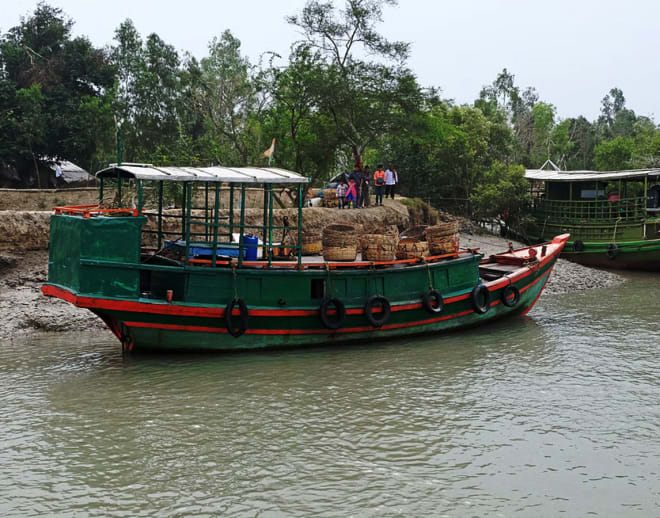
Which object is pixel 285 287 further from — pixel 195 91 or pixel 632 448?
pixel 195 91

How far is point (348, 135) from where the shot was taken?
74.7ft

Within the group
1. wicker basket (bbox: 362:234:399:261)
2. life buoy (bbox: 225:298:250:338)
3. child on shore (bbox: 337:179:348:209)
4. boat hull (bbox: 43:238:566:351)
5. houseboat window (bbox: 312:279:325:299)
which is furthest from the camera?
child on shore (bbox: 337:179:348:209)

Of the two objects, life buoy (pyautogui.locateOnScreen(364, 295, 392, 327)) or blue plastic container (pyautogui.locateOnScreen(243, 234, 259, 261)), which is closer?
blue plastic container (pyautogui.locateOnScreen(243, 234, 259, 261))

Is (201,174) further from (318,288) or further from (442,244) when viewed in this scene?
(442,244)

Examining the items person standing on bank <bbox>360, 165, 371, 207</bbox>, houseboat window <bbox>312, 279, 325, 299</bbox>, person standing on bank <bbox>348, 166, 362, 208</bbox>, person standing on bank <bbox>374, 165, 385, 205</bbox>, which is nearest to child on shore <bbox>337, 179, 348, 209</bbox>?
person standing on bank <bbox>348, 166, 362, 208</bbox>

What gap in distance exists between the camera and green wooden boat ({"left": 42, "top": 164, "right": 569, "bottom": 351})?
1025 cm

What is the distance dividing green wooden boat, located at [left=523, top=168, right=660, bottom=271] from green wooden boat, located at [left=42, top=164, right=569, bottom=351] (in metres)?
11.8

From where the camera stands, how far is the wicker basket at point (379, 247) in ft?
40.8

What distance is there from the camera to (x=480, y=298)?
13680 mm

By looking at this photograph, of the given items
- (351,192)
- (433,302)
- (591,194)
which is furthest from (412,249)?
(591,194)

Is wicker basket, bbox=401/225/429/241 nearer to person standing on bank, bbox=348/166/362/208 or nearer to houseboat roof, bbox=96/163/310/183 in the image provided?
houseboat roof, bbox=96/163/310/183

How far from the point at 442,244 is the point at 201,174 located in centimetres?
492

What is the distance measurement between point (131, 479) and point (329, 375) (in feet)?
A: 13.4

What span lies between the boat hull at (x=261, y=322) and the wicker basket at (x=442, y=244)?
0.85m
